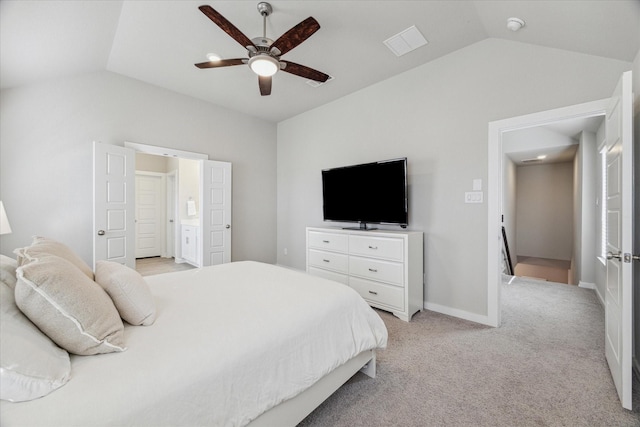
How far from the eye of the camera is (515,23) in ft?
7.40

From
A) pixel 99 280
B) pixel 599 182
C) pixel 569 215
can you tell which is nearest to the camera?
pixel 99 280

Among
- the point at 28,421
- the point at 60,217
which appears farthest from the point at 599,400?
the point at 60,217

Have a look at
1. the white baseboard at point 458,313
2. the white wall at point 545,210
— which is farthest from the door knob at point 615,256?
the white wall at point 545,210

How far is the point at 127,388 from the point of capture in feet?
2.76

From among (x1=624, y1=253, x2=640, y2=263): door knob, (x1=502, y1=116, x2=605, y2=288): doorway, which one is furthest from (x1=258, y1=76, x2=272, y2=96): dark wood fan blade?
(x1=502, y1=116, x2=605, y2=288): doorway

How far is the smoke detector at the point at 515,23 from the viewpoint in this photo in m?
2.23

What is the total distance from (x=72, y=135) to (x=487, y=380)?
4.80 metres

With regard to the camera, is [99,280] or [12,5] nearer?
[99,280]

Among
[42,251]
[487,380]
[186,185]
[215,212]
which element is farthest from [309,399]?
[186,185]

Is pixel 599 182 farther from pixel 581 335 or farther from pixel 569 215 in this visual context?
pixel 569 215

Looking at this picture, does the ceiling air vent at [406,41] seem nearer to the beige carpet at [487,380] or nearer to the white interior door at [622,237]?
the white interior door at [622,237]

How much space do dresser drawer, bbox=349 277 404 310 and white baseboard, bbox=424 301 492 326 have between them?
0.52 m

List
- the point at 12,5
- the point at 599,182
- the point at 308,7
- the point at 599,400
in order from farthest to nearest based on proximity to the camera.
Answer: the point at 599,182, the point at 308,7, the point at 12,5, the point at 599,400

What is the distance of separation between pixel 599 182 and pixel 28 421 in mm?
5654
